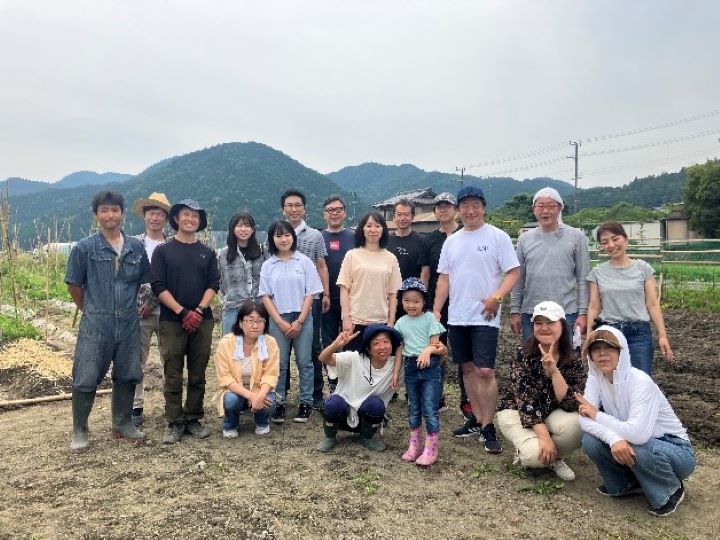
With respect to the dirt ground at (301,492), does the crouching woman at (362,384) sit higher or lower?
higher

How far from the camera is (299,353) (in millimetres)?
4414

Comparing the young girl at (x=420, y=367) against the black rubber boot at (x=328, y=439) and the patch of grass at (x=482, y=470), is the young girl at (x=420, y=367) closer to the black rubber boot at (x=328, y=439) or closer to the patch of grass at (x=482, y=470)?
the patch of grass at (x=482, y=470)

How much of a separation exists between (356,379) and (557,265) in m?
1.67

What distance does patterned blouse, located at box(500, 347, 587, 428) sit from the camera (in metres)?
3.35

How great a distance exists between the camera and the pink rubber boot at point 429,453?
139 inches

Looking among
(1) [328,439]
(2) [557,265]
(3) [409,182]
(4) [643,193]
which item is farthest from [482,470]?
(3) [409,182]

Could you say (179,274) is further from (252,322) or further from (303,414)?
(303,414)

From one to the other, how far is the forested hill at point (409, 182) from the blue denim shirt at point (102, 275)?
8218 cm

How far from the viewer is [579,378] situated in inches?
133

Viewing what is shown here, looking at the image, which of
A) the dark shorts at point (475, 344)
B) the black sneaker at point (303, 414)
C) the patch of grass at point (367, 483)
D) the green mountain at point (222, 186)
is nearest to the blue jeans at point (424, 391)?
the dark shorts at point (475, 344)

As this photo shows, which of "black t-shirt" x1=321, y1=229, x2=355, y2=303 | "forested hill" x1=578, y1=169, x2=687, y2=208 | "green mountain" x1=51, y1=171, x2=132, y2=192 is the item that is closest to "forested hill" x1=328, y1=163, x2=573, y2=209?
"forested hill" x1=578, y1=169, x2=687, y2=208

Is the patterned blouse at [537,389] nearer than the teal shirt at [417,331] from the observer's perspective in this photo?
Yes

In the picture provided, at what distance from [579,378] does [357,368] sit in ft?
4.91

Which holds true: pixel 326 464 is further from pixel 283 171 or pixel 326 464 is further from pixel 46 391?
pixel 283 171
